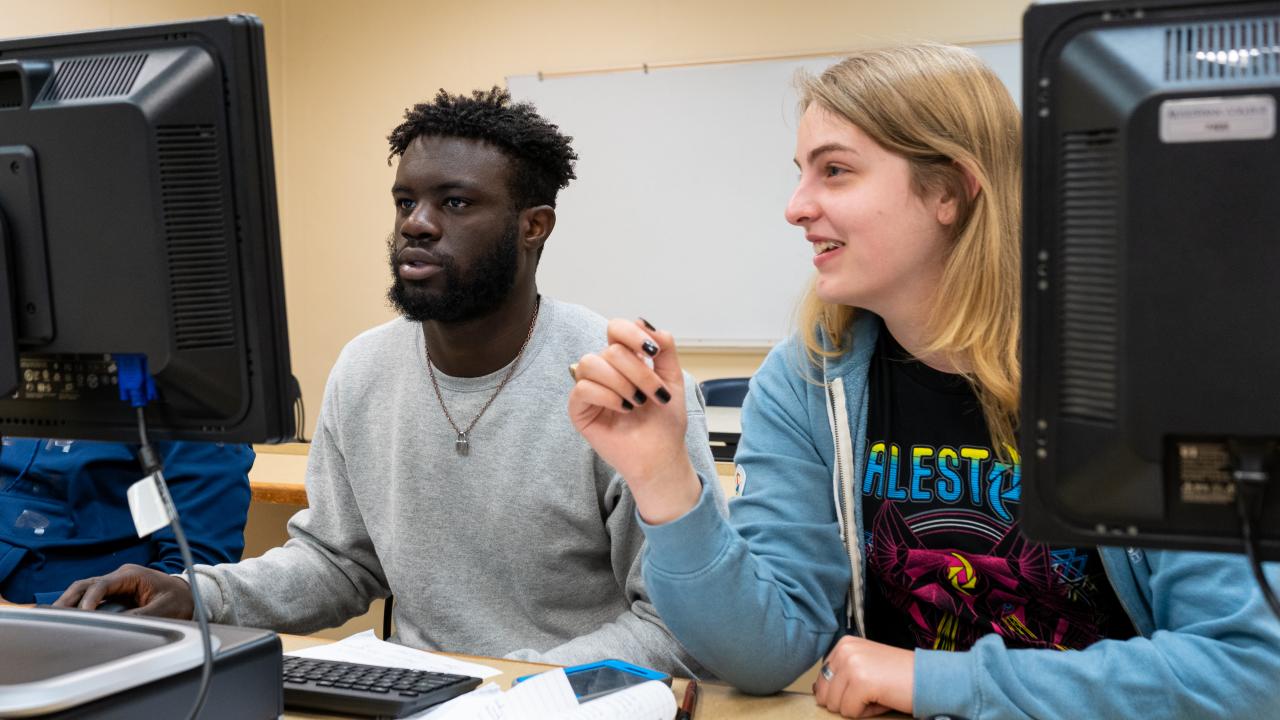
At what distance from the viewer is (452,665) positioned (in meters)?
1.14

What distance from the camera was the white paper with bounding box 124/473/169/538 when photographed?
2.77 ft

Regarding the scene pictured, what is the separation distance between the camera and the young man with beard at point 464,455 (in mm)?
1455

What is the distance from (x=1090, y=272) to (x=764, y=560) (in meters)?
0.58

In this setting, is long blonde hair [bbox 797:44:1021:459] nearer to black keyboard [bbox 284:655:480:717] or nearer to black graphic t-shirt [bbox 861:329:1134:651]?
black graphic t-shirt [bbox 861:329:1134:651]

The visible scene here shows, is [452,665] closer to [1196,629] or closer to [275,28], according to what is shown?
[1196,629]

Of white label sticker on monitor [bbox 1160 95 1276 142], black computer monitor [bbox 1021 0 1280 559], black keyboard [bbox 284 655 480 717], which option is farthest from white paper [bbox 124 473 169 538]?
white label sticker on monitor [bbox 1160 95 1276 142]

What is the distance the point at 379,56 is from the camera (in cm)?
479

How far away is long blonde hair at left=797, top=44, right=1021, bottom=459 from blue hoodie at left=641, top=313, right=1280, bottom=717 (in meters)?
0.12

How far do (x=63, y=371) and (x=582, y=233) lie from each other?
3599mm

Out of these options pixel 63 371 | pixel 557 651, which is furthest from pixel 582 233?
pixel 63 371

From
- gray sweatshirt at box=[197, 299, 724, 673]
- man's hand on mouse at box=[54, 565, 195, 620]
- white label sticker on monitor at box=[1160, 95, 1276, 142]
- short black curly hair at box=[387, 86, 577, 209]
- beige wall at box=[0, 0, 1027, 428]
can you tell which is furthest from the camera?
beige wall at box=[0, 0, 1027, 428]

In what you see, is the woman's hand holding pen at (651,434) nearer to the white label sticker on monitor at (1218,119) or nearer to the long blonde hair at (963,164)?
the long blonde hair at (963,164)

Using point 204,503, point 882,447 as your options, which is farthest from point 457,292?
point 882,447

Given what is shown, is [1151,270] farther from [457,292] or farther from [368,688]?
[457,292]
